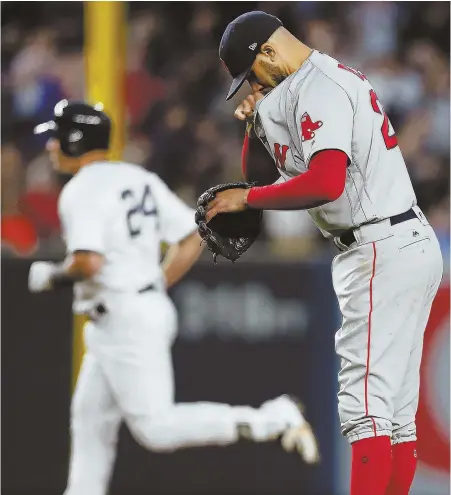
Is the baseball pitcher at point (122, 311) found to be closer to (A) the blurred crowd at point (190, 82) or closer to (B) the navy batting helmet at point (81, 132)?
(B) the navy batting helmet at point (81, 132)

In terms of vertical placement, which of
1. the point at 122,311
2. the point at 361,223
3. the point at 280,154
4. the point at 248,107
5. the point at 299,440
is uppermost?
the point at 248,107

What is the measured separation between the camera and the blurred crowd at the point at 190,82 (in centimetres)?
746

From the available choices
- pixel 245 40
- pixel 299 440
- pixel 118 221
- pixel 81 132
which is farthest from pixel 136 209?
Result: pixel 245 40

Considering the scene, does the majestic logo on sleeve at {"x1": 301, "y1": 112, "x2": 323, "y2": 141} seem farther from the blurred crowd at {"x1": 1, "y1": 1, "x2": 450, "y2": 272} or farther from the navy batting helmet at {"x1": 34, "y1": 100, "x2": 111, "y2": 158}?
the blurred crowd at {"x1": 1, "y1": 1, "x2": 450, "y2": 272}

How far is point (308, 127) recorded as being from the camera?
11.2ft

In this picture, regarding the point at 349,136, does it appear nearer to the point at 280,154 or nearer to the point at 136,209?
the point at 280,154

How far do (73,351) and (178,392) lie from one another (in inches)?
23.8

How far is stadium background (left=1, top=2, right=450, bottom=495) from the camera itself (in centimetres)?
638

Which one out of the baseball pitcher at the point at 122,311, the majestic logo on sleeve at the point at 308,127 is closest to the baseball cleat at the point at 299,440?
the baseball pitcher at the point at 122,311

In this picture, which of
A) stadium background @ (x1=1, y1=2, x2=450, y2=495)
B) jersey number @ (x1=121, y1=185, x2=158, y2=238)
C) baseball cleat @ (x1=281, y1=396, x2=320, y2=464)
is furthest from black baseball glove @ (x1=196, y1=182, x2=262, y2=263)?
stadium background @ (x1=1, y1=2, x2=450, y2=495)

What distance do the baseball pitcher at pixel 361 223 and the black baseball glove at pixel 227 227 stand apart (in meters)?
0.02

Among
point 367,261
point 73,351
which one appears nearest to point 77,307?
point 73,351

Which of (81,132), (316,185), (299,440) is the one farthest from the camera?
(299,440)

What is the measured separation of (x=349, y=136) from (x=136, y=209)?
1.92 metres
